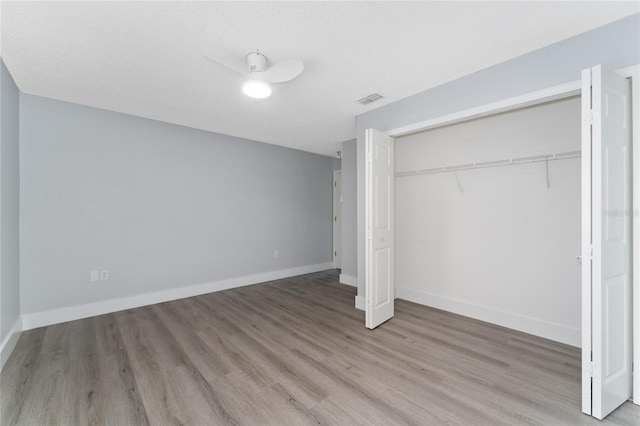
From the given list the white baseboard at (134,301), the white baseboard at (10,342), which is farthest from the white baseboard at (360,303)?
the white baseboard at (10,342)

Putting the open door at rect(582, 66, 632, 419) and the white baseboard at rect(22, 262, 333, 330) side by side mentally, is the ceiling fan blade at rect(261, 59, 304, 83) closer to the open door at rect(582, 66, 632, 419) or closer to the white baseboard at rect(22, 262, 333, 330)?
the open door at rect(582, 66, 632, 419)

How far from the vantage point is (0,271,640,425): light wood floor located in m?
1.71

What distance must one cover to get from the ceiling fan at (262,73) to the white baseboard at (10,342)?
307 cm

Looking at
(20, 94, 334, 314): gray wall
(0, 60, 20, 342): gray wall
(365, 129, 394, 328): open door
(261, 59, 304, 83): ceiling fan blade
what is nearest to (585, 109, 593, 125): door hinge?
(365, 129, 394, 328): open door

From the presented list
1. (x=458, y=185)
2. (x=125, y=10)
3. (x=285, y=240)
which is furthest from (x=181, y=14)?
(x=285, y=240)

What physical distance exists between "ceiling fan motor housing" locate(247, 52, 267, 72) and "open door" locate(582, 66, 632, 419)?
2.27 m

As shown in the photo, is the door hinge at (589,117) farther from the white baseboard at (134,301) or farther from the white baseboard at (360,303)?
the white baseboard at (134,301)

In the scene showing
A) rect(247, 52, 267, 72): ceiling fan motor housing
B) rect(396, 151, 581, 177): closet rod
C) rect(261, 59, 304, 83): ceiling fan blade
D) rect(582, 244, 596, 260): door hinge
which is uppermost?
rect(247, 52, 267, 72): ceiling fan motor housing

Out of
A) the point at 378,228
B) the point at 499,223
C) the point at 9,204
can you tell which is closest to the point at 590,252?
the point at 499,223

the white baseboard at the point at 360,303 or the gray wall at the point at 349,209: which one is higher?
the gray wall at the point at 349,209

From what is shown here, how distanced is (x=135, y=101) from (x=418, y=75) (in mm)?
3220

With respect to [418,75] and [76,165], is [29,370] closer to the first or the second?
[76,165]

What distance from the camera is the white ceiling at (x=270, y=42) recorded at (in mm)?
1752

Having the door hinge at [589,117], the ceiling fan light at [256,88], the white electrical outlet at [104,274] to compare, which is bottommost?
the white electrical outlet at [104,274]
